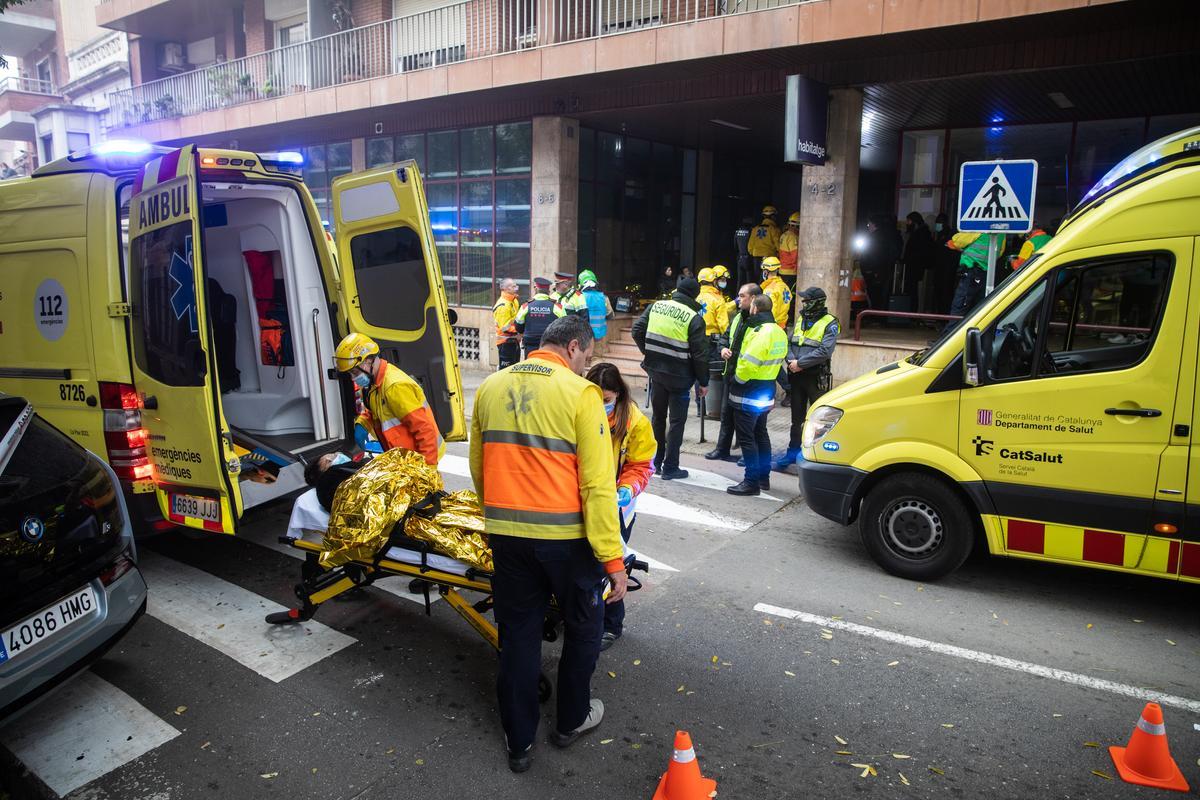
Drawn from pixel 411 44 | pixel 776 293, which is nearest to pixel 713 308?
pixel 776 293

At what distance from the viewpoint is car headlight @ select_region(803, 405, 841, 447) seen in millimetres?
5590

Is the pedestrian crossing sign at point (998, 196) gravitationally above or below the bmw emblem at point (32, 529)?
above

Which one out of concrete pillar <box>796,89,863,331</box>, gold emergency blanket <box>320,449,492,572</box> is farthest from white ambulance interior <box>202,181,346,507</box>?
concrete pillar <box>796,89,863,331</box>

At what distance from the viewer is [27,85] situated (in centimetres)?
3603

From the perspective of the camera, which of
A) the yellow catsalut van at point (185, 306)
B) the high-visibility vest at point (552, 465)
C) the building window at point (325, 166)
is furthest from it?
the building window at point (325, 166)

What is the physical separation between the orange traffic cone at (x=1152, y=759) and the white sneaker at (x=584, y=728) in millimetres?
2171

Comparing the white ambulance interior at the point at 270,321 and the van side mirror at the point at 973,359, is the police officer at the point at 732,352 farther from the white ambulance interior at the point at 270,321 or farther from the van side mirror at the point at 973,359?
the white ambulance interior at the point at 270,321

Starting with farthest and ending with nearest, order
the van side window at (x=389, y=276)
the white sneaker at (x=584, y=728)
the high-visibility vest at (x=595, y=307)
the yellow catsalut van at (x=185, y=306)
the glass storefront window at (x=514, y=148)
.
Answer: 1. the glass storefront window at (x=514, y=148)
2. the high-visibility vest at (x=595, y=307)
3. the van side window at (x=389, y=276)
4. the yellow catsalut van at (x=185, y=306)
5. the white sneaker at (x=584, y=728)

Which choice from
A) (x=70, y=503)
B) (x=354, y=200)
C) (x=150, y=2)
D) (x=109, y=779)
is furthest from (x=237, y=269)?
(x=150, y=2)

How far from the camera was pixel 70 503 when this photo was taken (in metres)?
3.54

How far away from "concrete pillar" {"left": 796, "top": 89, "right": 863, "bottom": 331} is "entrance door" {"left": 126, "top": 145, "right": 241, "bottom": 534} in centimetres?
931

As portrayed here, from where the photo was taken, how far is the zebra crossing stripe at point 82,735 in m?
3.36

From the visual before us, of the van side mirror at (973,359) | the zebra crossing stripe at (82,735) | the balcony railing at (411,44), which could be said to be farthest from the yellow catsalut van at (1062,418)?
the balcony railing at (411,44)

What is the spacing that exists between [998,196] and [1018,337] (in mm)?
2809
